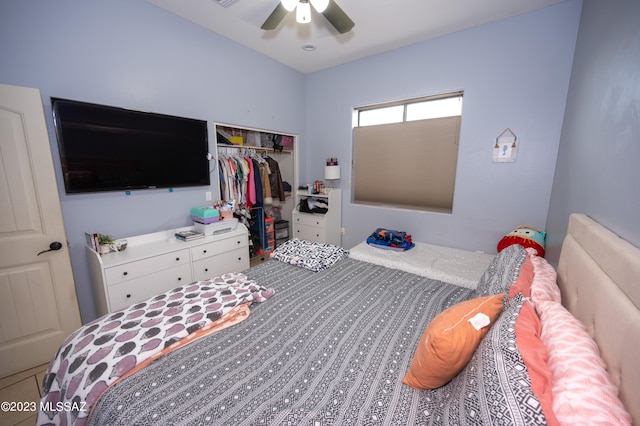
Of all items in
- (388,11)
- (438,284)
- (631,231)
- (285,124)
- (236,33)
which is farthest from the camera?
(285,124)

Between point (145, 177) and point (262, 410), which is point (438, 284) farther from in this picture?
point (145, 177)

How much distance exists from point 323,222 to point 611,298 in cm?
292

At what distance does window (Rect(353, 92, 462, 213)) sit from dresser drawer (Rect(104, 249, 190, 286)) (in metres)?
2.39

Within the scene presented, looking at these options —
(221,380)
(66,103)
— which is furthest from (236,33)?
(221,380)

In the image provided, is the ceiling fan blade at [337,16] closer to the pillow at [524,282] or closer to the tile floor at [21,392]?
the pillow at [524,282]

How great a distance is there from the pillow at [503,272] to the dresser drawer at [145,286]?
94.1 inches

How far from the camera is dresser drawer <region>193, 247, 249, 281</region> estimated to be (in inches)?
97.0

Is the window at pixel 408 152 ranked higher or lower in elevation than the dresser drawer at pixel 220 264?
higher

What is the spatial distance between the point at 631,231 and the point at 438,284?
109 centimetres

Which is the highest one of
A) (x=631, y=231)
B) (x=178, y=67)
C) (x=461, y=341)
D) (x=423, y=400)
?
(x=178, y=67)

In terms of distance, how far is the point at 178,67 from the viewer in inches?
95.7

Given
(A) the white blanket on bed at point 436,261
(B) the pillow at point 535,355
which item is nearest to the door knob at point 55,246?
(A) the white blanket on bed at point 436,261

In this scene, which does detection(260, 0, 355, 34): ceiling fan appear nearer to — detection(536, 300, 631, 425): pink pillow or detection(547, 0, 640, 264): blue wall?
detection(547, 0, 640, 264): blue wall

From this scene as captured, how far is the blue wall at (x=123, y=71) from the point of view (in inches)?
68.0
